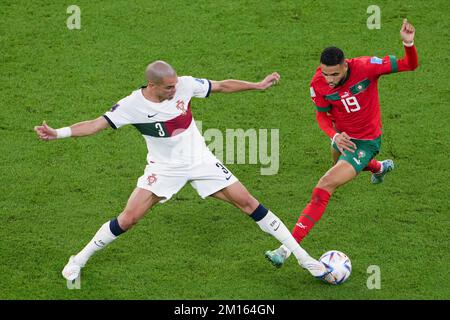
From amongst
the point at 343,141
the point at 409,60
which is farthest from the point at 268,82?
the point at 409,60

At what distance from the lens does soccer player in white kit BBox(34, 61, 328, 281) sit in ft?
28.5

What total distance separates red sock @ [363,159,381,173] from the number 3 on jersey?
2.88 ft

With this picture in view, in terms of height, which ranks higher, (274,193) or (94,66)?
(94,66)

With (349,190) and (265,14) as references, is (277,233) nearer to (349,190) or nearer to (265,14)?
(349,190)

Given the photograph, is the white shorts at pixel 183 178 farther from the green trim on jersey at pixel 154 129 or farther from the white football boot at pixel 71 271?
the white football boot at pixel 71 271

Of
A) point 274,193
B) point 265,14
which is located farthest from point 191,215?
point 265,14

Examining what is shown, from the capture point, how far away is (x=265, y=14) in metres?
13.6

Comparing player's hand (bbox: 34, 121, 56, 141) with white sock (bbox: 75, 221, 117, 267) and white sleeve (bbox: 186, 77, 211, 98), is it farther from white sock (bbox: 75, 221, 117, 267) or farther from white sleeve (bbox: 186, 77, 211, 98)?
white sleeve (bbox: 186, 77, 211, 98)

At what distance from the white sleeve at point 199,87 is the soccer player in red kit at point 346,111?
1162 mm

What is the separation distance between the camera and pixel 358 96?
30.8 ft

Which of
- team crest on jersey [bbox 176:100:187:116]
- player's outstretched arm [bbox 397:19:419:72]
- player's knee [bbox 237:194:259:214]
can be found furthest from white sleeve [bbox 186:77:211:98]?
player's outstretched arm [bbox 397:19:419:72]

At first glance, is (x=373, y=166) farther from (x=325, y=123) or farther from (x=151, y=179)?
(x=151, y=179)

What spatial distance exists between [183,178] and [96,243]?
1.04m

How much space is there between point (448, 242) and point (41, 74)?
6.06 meters
